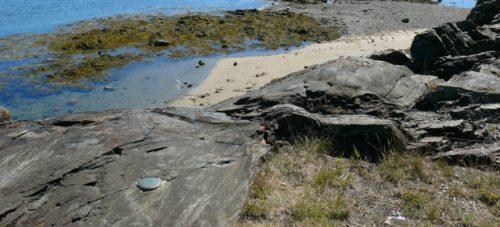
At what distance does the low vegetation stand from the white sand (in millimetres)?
9492

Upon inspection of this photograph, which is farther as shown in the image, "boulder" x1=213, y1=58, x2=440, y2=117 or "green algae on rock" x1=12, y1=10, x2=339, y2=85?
"green algae on rock" x1=12, y1=10, x2=339, y2=85

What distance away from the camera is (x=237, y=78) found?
20719 millimetres

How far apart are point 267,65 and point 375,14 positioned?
57.4 ft

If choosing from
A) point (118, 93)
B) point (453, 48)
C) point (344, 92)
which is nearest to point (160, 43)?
point (118, 93)

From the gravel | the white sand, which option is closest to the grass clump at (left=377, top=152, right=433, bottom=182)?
the white sand

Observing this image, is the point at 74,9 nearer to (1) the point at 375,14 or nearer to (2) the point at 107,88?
(2) the point at 107,88

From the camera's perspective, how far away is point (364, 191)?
761 centimetres

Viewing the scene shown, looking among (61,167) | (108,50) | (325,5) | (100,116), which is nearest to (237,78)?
(108,50)

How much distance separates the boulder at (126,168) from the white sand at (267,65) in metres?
8.32

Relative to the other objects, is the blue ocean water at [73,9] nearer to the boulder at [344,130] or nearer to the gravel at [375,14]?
the gravel at [375,14]

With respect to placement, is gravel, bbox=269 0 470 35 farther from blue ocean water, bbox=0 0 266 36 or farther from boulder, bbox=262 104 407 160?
boulder, bbox=262 104 407 160

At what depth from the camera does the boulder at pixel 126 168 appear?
654 centimetres

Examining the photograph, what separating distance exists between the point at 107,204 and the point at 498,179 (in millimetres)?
5958

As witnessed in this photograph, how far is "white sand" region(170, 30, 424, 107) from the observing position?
61.5ft
